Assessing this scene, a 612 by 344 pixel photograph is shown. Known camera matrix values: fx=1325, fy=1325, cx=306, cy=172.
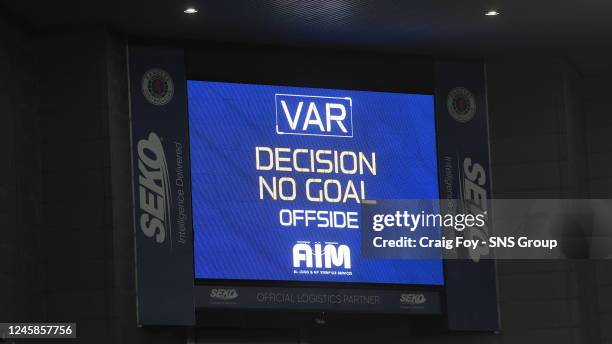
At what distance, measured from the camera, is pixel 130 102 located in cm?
1080

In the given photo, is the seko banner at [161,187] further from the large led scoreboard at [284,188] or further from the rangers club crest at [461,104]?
the rangers club crest at [461,104]

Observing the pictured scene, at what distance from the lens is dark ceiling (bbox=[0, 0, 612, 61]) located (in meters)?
10.5

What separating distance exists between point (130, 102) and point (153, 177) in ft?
2.12

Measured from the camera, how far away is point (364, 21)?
36.1 feet

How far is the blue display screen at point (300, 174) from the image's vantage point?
10.8 m

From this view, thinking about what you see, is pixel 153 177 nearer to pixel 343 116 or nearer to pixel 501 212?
pixel 343 116

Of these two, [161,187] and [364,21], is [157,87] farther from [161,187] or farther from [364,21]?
[364,21]

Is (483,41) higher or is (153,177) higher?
(483,41)

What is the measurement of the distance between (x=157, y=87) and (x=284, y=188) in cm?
135

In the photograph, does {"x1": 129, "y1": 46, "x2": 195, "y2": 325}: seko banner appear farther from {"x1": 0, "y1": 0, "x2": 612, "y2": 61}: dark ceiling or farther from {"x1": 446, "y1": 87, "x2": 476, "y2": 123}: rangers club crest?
{"x1": 446, "y1": 87, "x2": 476, "y2": 123}: rangers club crest

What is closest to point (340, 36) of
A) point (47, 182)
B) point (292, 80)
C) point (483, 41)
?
point (292, 80)

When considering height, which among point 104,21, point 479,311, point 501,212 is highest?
point 104,21

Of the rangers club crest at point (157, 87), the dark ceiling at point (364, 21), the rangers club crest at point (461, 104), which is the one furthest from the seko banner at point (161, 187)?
the rangers club crest at point (461, 104)

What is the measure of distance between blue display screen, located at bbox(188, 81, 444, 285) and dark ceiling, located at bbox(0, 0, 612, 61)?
46cm
